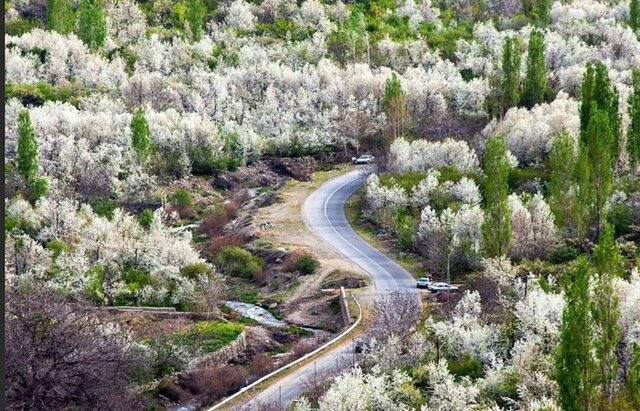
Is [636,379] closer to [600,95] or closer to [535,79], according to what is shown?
[600,95]

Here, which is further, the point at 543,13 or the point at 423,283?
the point at 543,13

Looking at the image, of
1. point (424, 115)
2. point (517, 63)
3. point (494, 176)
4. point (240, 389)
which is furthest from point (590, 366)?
point (424, 115)

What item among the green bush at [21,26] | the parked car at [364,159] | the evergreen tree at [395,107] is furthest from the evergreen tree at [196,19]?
the evergreen tree at [395,107]

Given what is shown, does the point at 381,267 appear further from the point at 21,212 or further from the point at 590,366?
the point at 590,366

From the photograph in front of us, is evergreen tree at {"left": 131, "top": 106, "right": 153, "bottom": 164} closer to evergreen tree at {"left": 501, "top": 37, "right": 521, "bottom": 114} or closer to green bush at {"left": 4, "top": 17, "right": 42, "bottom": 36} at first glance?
evergreen tree at {"left": 501, "top": 37, "right": 521, "bottom": 114}

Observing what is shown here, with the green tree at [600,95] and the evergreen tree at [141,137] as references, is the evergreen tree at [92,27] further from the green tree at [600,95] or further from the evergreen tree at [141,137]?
the green tree at [600,95]

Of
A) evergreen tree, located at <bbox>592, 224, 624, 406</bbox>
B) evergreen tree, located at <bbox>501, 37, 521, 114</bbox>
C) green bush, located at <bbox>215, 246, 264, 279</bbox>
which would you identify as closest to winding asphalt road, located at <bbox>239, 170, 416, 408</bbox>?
green bush, located at <bbox>215, 246, 264, 279</bbox>

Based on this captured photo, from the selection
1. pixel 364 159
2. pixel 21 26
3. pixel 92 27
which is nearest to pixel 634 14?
pixel 364 159

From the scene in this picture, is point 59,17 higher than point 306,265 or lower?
higher
